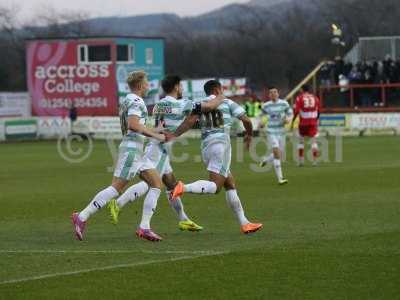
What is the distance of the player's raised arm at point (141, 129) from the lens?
42.2 ft

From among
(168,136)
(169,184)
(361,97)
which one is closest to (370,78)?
(361,97)

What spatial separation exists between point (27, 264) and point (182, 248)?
1.89 m

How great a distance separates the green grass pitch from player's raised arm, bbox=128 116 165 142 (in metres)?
1.24

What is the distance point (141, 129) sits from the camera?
42.2ft

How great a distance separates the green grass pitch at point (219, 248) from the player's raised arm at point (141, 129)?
49.0 inches

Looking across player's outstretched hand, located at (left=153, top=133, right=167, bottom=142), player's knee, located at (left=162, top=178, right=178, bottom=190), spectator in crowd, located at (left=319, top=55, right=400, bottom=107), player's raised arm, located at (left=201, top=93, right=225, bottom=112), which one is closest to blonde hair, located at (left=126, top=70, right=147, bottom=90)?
player's outstretched hand, located at (left=153, top=133, right=167, bottom=142)

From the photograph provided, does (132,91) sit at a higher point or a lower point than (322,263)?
higher

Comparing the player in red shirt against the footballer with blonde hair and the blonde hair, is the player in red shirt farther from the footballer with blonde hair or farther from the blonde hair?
the blonde hair

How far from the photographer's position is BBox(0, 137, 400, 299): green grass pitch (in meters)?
9.75

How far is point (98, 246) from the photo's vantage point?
503 inches

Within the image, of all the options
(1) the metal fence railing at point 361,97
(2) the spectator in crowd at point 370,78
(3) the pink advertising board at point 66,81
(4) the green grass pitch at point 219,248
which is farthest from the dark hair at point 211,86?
(3) the pink advertising board at point 66,81

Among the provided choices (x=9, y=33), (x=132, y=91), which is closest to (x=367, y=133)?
(x=132, y=91)

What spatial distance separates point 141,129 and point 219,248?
1682mm

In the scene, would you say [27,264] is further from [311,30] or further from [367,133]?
[311,30]
